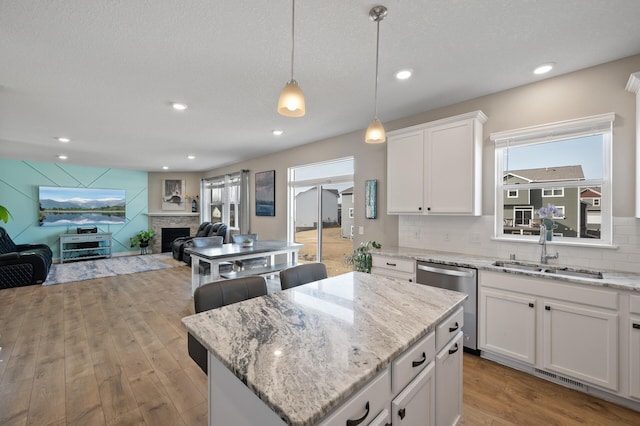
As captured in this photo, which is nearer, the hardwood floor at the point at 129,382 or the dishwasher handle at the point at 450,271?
the hardwood floor at the point at 129,382

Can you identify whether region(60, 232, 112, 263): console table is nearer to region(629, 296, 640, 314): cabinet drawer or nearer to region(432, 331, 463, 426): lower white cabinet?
region(432, 331, 463, 426): lower white cabinet

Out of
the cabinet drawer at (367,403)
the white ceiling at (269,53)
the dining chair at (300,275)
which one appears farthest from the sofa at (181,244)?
the cabinet drawer at (367,403)

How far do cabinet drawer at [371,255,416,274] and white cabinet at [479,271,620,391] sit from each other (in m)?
0.68

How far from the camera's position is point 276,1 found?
5.53 ft

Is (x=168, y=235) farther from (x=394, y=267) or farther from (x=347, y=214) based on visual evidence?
(x=394, y=267)

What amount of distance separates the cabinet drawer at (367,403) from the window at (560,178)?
8.69ft

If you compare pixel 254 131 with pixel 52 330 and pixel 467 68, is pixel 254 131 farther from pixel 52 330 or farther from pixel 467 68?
pixel 52 330

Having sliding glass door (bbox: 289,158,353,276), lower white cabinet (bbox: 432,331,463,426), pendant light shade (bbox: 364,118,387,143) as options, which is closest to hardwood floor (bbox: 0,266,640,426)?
lower white cabinet (bbox: 432,331,463,426)

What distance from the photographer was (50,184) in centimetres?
725

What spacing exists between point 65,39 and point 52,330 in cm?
320

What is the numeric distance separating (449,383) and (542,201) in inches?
92.8

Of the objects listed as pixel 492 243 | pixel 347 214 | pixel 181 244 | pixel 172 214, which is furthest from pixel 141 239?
pixel 492 243

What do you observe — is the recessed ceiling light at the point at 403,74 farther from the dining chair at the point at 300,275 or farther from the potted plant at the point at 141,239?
the potted plant at the point at 141,239

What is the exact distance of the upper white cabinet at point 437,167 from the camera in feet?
9.53
